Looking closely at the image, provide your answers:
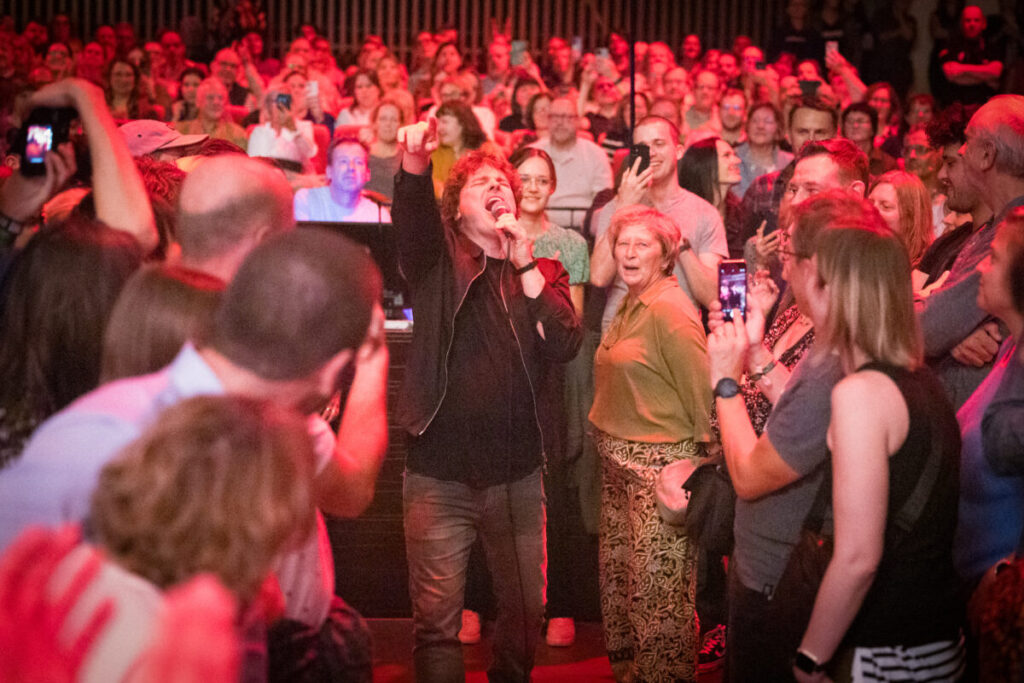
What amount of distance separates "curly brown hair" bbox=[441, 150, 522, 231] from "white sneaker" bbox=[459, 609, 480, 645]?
60.9 inches

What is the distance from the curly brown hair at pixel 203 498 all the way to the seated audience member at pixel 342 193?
12.5 feet

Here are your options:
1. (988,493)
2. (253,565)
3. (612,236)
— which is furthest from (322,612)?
(612,236)

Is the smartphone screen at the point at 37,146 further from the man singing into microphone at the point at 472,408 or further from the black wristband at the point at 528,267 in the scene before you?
the black wristband at the point at 528,267

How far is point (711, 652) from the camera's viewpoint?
3.67 meters

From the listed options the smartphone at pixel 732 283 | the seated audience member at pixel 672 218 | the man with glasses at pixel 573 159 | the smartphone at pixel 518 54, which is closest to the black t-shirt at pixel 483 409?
the smartphone at pixel 732 283

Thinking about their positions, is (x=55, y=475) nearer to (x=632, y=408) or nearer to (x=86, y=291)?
(x=86, y=291)

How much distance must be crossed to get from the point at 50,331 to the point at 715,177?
13.6 feet

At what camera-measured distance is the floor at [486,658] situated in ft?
11.7

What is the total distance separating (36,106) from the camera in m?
2.24

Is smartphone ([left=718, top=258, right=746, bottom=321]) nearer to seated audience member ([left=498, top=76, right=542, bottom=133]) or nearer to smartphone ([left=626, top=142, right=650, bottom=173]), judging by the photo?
smartphone ([left=626, top=142, right=650, bottom=173])

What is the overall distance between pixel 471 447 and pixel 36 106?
4.44ft

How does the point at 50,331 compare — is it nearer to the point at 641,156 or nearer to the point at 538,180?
the point at 538,180

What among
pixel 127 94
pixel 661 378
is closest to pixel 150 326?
pixel 661 378

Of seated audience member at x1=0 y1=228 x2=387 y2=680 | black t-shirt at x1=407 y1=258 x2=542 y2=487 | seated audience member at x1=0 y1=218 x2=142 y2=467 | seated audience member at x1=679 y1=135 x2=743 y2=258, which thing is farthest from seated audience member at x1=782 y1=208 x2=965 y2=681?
seated audience member at x1=679 y1=135 x2=743 y2=258
